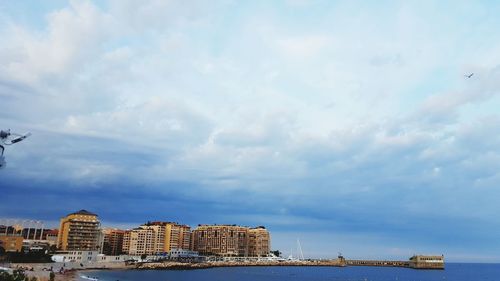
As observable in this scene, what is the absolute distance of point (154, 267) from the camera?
159750 millimetres

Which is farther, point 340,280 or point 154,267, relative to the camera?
point 154,267

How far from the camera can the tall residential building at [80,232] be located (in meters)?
172

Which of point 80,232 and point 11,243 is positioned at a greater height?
point 80,232

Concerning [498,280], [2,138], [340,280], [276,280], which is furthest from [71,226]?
[498,280]

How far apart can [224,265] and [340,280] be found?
78.7m

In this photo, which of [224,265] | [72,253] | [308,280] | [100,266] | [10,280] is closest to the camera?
[10,280]

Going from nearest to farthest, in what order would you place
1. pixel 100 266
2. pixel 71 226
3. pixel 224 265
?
pixel 100 266, pixel 71 226, pixel 224 265

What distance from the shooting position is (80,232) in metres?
174

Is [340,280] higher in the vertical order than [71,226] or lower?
lower

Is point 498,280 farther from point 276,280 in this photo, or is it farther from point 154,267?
point 154,267

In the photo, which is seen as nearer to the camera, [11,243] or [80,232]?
[11,243]

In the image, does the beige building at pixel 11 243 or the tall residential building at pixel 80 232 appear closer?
the beige building at pixel 11 243

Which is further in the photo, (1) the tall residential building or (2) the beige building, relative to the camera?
(1) the tall residential building

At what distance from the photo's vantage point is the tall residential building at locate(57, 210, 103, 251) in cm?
17200
